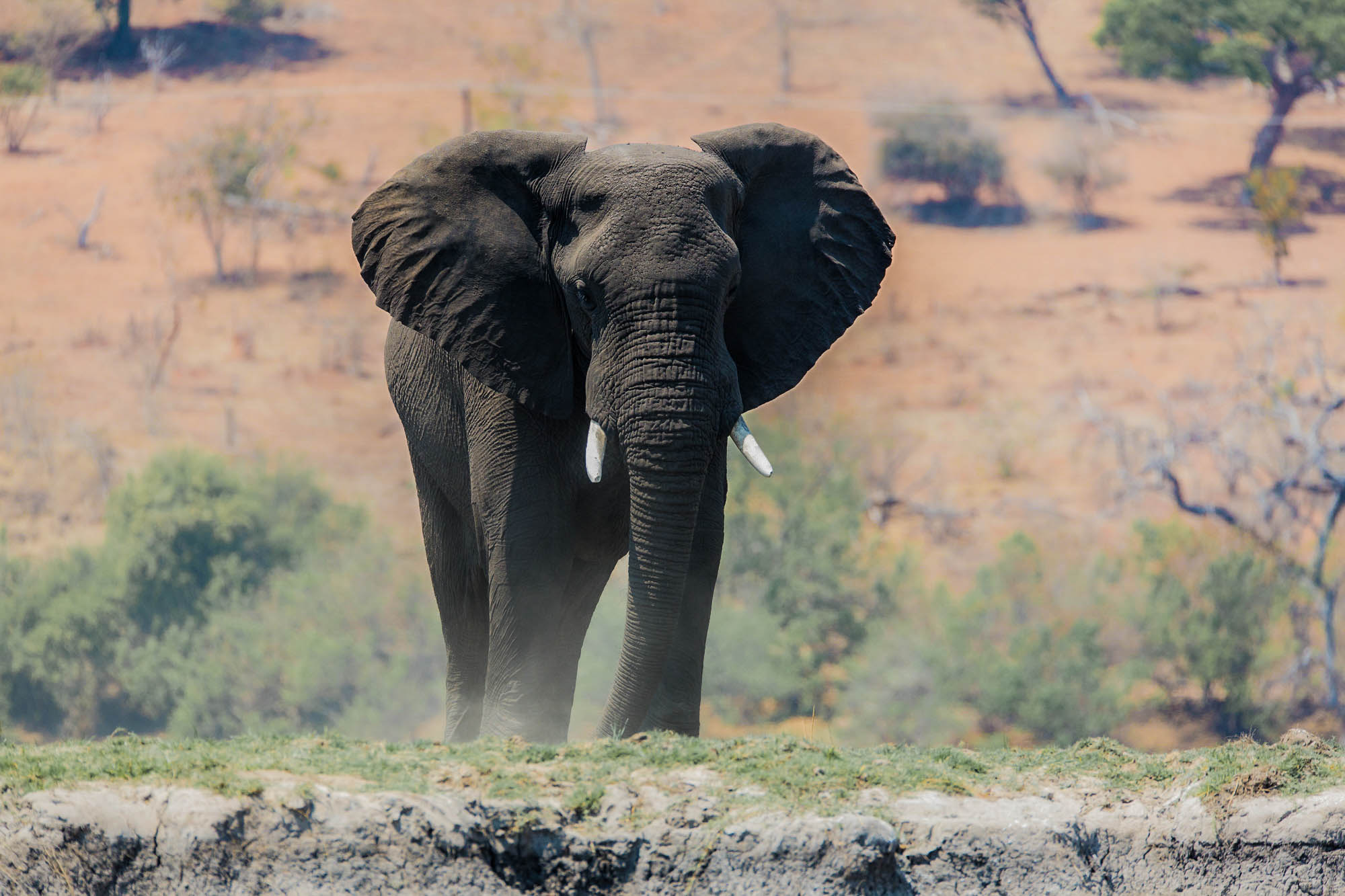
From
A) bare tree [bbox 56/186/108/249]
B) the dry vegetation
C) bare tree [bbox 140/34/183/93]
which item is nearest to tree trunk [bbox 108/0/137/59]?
bare tree [bbox 140/34/183/93]

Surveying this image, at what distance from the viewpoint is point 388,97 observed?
181 feet

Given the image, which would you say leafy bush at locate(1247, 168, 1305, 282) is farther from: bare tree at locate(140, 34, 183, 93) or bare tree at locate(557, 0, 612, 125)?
bare tree at locate(140, 34, 183, 93)

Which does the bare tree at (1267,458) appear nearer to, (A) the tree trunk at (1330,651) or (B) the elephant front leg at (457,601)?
(A) the tree trunk at (1330,651)

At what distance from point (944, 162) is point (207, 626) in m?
31.1

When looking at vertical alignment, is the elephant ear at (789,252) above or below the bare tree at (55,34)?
above

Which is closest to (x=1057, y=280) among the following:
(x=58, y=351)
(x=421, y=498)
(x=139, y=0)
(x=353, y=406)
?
(x=353, y=406)

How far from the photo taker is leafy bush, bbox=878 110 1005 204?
175ft

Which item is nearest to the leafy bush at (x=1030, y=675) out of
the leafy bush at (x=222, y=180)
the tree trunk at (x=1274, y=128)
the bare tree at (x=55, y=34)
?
the leafy bush at (x=222, y=180)

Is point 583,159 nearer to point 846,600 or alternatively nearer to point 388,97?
point 846,600

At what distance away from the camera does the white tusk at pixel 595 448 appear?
22.2ft

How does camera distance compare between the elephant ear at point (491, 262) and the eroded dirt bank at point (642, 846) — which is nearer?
the eroded dirt bank at point (642, 846)

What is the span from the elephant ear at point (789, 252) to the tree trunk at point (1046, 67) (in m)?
53.9

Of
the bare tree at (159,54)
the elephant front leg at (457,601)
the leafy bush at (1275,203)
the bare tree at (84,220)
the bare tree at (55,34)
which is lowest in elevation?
the bare tree at (84,220)

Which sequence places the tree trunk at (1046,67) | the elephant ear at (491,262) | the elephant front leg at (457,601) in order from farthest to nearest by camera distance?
1. the tree trunk at (1046,67)
2. the elephant front leg at (457,601)
3. the elephant ear at (491,262)
